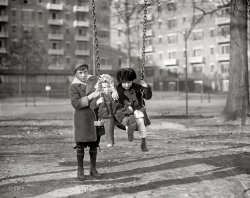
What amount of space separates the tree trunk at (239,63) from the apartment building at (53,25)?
157ft

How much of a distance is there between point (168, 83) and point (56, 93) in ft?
59.4

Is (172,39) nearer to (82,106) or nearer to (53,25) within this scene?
(53,25)

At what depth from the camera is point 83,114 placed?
612cm

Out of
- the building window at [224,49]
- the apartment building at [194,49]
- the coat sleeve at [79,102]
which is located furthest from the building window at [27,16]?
the coat sleeve at [79,102]

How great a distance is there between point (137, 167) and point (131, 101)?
150 centimetres

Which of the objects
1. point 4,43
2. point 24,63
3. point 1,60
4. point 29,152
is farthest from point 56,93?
point 29,152

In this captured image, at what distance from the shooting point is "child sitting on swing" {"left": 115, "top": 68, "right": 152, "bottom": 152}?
6.10m

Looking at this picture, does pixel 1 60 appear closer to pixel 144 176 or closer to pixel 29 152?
pixel 29 152

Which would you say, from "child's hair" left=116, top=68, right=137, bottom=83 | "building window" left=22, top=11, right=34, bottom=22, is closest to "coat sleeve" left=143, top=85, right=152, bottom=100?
"child's hair" left=116, top=68, right=137, bottom=83

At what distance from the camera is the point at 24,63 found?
48.6m

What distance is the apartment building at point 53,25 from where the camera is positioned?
6291 centimetres

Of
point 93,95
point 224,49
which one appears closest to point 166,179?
point 93,95

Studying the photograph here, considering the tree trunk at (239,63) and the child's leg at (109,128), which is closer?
the child's leg at (109,128)

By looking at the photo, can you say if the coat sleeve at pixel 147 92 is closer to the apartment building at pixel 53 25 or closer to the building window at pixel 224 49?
the apartment building at pixel 53 25
